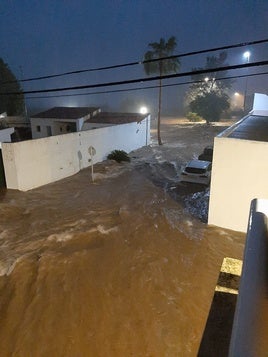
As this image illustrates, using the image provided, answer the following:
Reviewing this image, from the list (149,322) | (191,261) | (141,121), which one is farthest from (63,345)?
(141,121)

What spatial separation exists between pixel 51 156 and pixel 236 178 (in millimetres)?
10049

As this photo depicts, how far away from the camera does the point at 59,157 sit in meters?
15.5

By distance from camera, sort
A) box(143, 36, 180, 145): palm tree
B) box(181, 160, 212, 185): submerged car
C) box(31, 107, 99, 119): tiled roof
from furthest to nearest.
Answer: box(143, 36, 180, 145): palm tree
box(31, 107, 99, 119): tiled roof
box(181, 160, 212, 185): submerged car

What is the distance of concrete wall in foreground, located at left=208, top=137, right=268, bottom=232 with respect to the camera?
8.49 m

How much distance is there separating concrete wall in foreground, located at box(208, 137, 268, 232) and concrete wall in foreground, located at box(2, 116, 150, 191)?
9.03 meters

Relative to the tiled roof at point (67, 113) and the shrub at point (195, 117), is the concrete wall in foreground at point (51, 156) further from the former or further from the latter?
the shrub at point (195, 117)

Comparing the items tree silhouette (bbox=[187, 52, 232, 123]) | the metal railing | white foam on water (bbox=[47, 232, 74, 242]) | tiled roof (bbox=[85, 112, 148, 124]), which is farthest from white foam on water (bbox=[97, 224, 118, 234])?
tree silhouette (bbox=[187, 52, 232, 123])

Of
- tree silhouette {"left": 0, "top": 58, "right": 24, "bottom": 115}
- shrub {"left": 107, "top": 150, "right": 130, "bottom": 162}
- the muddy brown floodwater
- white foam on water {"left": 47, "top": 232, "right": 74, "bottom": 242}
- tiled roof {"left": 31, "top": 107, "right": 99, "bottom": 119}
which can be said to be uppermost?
tree silhouette {"left": 0, "top": 58, "right": 24, "bottom": 115}

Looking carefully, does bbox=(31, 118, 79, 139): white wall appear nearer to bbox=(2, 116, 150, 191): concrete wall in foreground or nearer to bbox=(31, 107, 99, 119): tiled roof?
bbox=(31, 107, 99, 119): tiled roof

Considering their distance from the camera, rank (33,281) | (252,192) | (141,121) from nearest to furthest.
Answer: (33,281) < (252,192) < (141,121)

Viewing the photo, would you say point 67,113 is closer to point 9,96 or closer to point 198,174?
point 9,96

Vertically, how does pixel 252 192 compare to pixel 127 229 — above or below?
above

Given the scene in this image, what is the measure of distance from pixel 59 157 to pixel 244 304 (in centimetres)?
1477

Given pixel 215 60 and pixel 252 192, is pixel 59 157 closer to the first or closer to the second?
pixel 252 192
